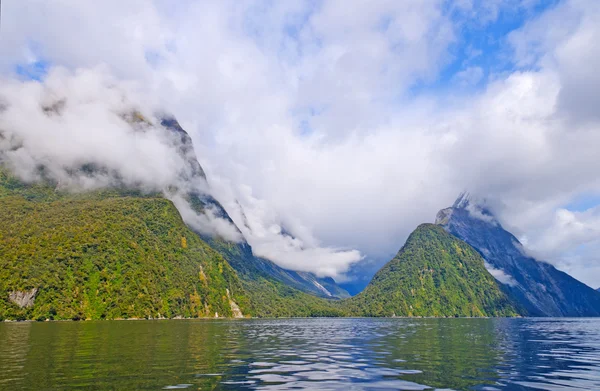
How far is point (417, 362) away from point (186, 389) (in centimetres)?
2451

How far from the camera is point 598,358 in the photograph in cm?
4675

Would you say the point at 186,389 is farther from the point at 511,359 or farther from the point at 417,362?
the point at 511,359

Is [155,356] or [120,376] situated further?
[155,356]

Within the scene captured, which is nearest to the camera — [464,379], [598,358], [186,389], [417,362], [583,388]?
[186,389]

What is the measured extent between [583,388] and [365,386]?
14.6 m

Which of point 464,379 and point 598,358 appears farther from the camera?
point 598,358

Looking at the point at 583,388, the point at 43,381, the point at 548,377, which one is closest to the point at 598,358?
the point at 548,377

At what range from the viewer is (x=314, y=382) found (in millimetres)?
28047

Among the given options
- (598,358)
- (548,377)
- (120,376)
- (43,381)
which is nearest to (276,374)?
(120,376)

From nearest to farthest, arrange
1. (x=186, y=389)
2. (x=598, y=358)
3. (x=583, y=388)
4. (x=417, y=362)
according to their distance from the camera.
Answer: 1. (x=186, y=389)
2. (x=583, y=388)
3. (x=417, y=362)
4. (x=598, y=358)

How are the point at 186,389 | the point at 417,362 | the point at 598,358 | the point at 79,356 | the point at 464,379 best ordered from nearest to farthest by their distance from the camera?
1. the point at 186,389
2. the point at 464,379
3. the point at 417,362
4. the point at 79,356
5. the point at 598,358

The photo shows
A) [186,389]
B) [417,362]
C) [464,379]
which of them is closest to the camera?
[186,389]

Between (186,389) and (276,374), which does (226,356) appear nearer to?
(276,374)

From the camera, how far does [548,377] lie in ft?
105
